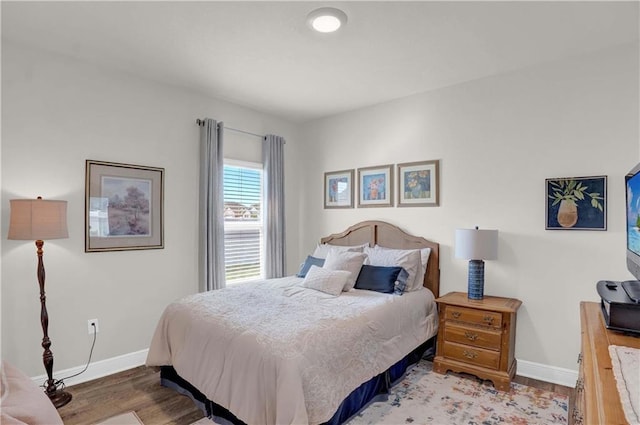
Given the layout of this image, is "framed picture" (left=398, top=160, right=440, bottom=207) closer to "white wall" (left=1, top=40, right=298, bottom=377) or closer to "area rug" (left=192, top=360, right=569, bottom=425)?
"area rug" (left=192, top=360, right=569, bottom=425)

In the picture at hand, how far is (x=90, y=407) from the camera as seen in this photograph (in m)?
2.50

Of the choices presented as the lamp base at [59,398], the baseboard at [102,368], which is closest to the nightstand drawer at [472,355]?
the baseboard at [102,368]

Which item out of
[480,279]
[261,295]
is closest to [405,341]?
[480,279]

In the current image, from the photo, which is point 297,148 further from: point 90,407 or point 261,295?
point 90,407

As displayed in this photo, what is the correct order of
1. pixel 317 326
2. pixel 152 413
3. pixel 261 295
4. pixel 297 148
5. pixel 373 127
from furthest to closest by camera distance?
pixel 297 148, pixel 373 127, pixel 261 295, pixel 152 413, pixel 317 326

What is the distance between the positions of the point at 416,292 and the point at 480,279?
0.57 metres

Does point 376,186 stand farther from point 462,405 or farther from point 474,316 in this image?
point 462,405

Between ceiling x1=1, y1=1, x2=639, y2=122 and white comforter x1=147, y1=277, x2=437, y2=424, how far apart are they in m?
2.00

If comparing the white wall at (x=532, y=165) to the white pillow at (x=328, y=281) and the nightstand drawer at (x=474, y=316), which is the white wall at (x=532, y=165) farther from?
the white pillow at (x=328, y=281)

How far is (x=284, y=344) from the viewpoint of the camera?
1926 mm

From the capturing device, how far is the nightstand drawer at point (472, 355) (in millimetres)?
2779

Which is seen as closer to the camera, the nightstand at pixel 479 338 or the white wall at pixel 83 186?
the white wall at pixel 83 186

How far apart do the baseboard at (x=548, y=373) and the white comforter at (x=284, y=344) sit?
2.76ft

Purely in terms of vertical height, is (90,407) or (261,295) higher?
(261,295)
